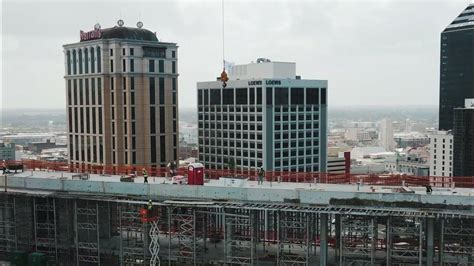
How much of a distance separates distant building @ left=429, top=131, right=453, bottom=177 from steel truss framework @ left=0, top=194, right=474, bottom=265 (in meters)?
99.2

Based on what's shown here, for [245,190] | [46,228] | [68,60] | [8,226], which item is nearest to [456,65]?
[68,60]

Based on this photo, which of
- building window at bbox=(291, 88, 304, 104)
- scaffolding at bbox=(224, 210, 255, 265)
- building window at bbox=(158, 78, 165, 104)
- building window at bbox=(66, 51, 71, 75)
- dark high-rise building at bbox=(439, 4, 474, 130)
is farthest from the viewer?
dark high-rise building at bbox=(439, 4, 474, 130)

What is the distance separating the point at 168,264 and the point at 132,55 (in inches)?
1693

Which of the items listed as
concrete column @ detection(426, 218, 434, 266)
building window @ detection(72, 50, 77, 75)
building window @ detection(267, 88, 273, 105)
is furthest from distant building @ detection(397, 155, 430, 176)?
concrete column @ detection(426, 218, 434, 266)

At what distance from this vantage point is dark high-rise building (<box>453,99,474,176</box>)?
11756 centimetres

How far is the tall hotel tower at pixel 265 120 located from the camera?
280ft

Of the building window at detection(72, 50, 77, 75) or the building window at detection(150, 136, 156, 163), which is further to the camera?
the building window at detection(72, 50, 77, 75)

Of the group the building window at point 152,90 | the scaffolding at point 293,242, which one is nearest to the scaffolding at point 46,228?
the scaffolding at point 293,242

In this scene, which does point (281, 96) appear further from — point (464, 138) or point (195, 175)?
point (464, 138)

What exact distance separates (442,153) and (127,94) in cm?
8798

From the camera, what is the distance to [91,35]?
250 ft

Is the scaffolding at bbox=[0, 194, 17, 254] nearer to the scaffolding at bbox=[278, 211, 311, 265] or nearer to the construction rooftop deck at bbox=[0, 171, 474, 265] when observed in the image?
the construction rooftop deck at bbox=[0, 171, 474, 265]

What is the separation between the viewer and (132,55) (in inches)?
2911

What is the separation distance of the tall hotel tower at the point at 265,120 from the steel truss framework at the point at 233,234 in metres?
42.7
